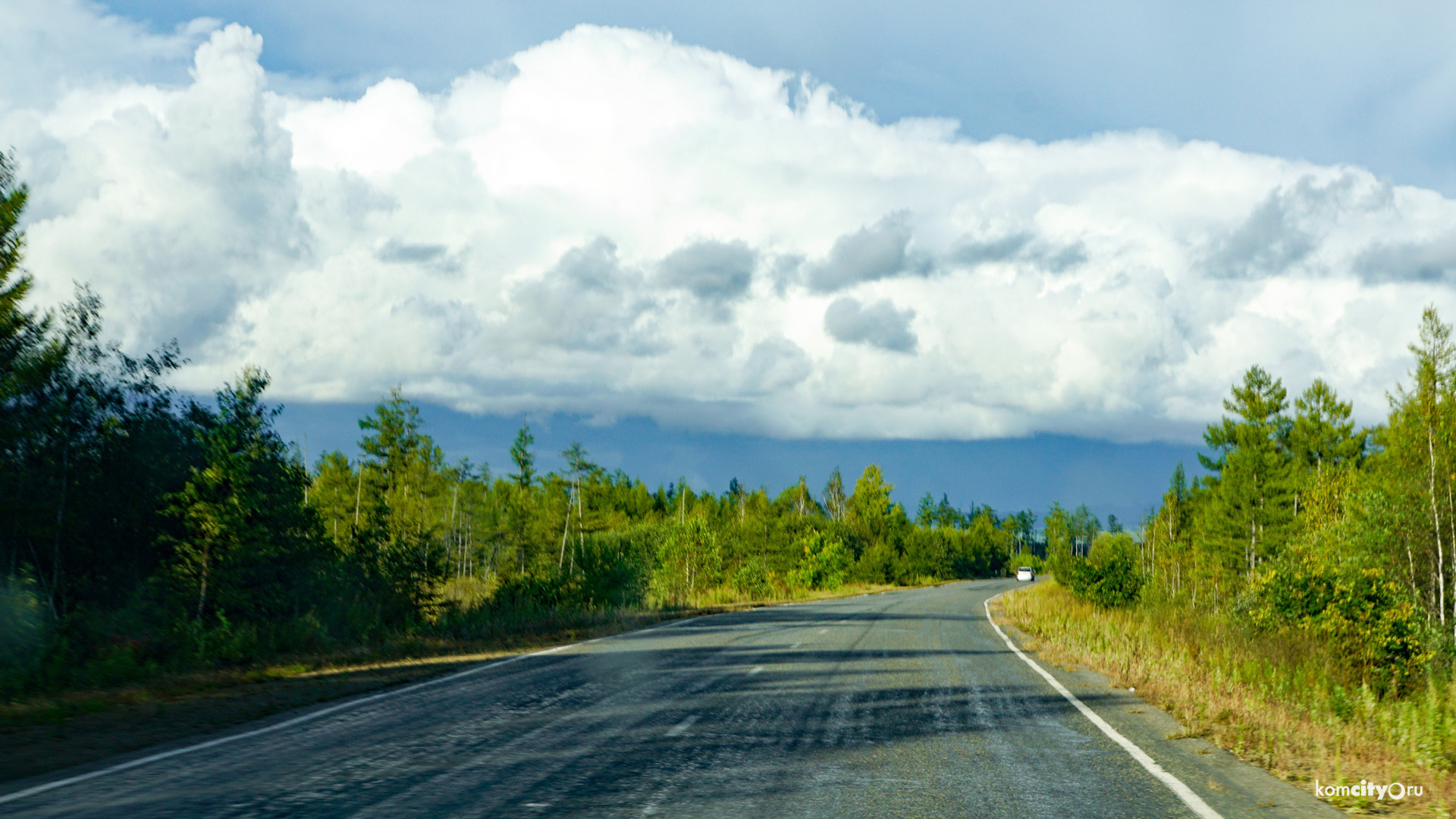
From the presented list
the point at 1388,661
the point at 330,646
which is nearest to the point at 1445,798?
the point at 1388,661

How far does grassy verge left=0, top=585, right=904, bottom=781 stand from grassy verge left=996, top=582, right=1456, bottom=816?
31.7ft

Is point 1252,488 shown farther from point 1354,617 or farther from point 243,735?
point 243,735

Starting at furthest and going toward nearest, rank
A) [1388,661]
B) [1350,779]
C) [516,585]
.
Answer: [516,585] → [1388,661] → [1350,779]

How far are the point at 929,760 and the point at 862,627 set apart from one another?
18327 mm

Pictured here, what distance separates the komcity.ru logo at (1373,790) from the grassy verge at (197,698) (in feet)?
31.2

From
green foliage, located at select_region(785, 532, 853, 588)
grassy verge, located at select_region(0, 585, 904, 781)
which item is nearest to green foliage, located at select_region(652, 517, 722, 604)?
green foliage, located at select_region(785, 532, 853, 588)

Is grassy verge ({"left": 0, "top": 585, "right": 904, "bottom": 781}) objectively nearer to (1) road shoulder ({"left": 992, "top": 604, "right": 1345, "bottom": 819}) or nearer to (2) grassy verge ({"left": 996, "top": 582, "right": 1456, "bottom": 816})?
(1) road shoulder ({"left": 992, "top": 604, "right": 1345, "bottom": 819})

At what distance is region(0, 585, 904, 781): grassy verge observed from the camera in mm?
8734

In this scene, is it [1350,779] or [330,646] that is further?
[330,646]

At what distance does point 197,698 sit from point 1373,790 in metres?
11.9

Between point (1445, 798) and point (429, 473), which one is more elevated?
point (429, 473)

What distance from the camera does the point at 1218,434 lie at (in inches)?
2768

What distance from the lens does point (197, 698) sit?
11789 millimetres

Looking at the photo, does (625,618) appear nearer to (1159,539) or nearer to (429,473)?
(429,473)
